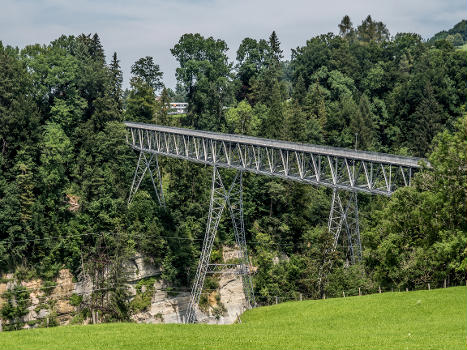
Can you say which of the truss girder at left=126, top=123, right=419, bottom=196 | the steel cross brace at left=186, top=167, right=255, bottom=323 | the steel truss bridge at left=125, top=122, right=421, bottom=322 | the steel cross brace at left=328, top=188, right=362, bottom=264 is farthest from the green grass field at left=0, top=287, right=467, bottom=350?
the steel cross brace at left=186, top=167, right=255, bottom=323

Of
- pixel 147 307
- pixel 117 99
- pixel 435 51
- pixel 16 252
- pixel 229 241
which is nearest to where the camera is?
pixel 16 252

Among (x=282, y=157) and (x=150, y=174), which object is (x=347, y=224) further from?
(x=150, y=174)

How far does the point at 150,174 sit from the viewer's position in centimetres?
6738

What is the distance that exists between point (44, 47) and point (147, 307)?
30915 millimetres

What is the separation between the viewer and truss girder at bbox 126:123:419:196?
44562mm

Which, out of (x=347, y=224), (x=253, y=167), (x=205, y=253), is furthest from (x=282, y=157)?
(x=205, y=253)

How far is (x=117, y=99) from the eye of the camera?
77.5 meters

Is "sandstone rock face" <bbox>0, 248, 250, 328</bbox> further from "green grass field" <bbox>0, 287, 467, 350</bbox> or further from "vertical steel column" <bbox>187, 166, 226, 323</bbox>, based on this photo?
"green grass field" <bbox>0, 287, 467, 350</bbox>

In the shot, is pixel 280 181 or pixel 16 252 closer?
pixel 16 252

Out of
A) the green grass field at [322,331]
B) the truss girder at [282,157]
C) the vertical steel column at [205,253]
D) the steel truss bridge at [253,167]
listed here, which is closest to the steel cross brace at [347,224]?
the steel truss bridge at [253,167]

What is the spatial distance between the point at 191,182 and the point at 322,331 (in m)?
40.2

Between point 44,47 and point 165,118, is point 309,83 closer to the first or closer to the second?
point 165,118

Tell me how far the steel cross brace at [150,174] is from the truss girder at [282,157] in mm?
1284

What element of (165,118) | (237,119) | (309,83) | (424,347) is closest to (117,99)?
(165,118)
